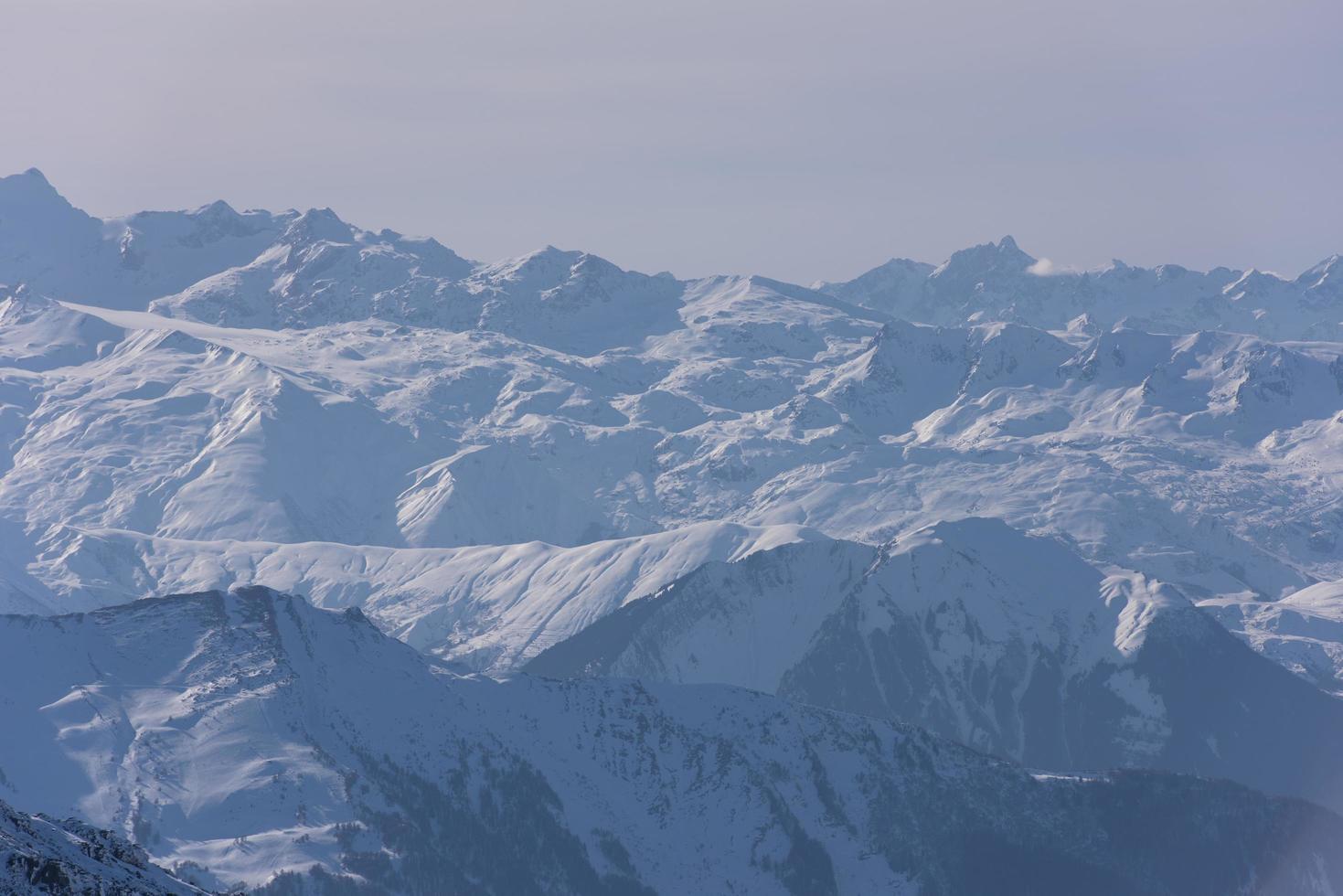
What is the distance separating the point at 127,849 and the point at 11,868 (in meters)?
35.1

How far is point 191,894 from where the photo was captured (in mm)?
173125

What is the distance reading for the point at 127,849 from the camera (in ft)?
598

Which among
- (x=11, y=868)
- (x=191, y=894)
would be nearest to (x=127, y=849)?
(x=191, y=894)

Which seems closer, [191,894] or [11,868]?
[11,868]

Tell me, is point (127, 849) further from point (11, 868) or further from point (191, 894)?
point (11, 868)

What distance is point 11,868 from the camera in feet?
484

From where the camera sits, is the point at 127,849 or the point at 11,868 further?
the point at 127,849

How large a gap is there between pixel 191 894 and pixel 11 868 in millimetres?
27169
